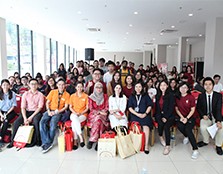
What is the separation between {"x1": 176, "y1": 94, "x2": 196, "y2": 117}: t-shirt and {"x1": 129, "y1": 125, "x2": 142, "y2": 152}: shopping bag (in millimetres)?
942

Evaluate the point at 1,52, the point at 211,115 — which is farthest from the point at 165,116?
the point at 1,52

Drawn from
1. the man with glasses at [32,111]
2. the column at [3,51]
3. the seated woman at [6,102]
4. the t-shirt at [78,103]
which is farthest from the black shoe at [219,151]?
the column at [3,51]

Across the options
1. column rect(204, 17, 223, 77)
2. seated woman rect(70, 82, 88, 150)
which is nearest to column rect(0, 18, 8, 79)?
seated woman rect(70, 82, 88, 150)

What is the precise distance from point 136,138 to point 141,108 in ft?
1.85

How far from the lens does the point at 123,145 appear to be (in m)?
3.46

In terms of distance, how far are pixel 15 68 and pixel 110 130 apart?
24.1 feet

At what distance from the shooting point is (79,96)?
407 centimetres

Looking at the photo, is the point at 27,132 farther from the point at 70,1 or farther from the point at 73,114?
the point at 70,1

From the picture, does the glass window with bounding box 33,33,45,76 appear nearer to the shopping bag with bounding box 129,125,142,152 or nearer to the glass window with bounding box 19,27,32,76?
the glass window with bounding box 19,27,32,76

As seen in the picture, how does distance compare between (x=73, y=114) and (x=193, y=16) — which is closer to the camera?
(x=73, y=114)

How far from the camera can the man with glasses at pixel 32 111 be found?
3.94 metres

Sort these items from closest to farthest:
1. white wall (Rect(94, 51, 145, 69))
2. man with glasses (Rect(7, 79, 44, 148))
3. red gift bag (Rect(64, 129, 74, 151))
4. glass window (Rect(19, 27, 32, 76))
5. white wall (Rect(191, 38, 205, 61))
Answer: red gift bag (Rect(64, 129, 74, 151)) < man with glasses (Rect(7, 79, 44, 148)) < glass window (Rect(19, 27, 32, 76)) < white wall (Rect(191, 38, 205, 61)) < white wall (Rect(94, 51, 145, 69))

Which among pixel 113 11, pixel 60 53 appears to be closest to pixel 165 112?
pixel 113 11

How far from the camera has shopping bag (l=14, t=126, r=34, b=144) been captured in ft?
12.5
